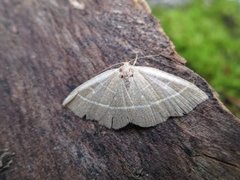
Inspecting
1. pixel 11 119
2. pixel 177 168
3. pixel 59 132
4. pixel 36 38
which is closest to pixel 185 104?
pixel 177 168

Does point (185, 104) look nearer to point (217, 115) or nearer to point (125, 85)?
point (217, 115)

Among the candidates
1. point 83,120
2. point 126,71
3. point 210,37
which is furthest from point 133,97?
point 210,37

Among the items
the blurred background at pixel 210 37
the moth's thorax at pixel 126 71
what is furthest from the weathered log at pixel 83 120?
the blurred background at pixel 210 37

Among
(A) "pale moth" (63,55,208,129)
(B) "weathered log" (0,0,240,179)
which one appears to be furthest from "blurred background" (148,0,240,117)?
(A) "pale moth" (63,55,208,129)

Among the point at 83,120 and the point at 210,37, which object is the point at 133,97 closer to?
the point at 83,120

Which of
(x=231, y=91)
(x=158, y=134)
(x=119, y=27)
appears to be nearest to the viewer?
(x=158, y=134)

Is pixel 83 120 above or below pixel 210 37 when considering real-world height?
below

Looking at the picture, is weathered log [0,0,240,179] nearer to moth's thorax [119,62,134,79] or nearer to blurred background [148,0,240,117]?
moth's thorax [119,62,134,79]

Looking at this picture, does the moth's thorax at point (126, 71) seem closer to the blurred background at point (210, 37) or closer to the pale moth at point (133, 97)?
the pale moth at point (133, 97)
